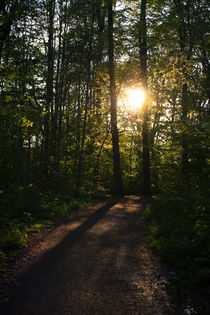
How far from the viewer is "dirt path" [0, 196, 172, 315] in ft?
12.6

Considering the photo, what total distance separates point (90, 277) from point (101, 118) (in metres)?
14.7

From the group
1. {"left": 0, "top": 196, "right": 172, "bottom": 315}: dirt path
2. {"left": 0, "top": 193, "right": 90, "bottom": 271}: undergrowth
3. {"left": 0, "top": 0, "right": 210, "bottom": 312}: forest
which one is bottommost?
{"left": 0, "top": 196, "right": 172, "bottom": 315}: dirt path

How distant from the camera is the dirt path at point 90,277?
3.84 metres

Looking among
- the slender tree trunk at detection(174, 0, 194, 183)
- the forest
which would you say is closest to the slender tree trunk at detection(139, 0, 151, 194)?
the forest

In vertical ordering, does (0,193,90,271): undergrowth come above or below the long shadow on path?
above

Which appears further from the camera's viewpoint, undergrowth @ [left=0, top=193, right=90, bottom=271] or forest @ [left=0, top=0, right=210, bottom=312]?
forest @ [left=0, top=0, right=210, bottom=312]

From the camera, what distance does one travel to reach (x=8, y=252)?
6.05m

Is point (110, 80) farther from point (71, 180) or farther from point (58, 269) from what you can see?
point (58, 269)

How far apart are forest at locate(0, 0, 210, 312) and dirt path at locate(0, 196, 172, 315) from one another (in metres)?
0.64

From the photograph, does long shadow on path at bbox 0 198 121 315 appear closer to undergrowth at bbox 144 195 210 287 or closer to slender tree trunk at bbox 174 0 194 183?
undergrowth at bbox 144 195 210 287

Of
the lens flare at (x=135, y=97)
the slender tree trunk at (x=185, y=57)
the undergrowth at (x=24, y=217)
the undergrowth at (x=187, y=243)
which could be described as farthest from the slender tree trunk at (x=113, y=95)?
the undergrowth at (x=187, y=243)

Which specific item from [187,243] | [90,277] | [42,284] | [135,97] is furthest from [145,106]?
[42,284]

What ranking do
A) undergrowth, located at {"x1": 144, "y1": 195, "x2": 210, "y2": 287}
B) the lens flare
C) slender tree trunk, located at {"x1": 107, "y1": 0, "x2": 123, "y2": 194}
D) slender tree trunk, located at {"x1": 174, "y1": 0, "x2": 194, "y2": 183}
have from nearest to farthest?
undergrowth, located at {"x1": 144, "y1": 195, "x2": 210, "y2": 287}
slender tree trunk, located at {"x1": 174, "y1": 0, "x2": 194, "y2": 183}
slender tree trunk, located at {"x1": 107, "y1": 0, "x2": 123, "y2": 194}
the lens flare

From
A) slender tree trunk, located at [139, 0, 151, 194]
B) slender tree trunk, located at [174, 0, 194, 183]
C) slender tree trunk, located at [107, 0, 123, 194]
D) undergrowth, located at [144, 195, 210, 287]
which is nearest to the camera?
undergrowth, located at [144, 195, 210, 287]
